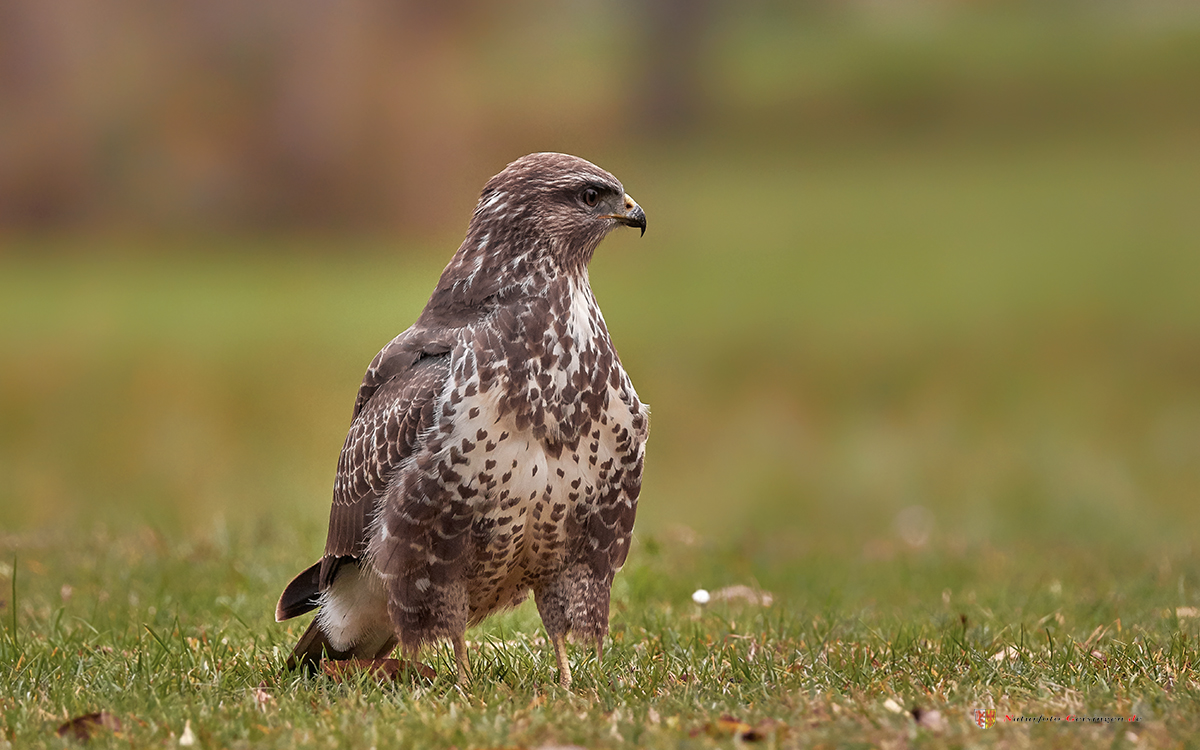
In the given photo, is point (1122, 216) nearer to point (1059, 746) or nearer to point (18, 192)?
point (18, 192)

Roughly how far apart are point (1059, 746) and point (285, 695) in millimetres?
2229

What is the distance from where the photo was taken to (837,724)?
3527 mm

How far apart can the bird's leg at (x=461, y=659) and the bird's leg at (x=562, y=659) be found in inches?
11.7

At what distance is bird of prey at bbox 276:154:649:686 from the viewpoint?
13.9ft

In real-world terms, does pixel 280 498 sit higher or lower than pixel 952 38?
lower

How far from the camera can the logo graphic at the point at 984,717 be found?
3.54 meters

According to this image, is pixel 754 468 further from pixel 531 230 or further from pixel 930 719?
pixel 930 719

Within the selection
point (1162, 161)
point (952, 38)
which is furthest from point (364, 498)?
point (952, 38)

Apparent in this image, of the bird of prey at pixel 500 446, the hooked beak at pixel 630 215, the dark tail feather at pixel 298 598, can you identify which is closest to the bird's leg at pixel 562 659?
the bird of prey at pixel 500 446

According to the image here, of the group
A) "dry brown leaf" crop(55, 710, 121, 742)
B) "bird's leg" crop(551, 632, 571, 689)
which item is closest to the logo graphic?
"bird's leg" crop(551, 632, 571, 689)

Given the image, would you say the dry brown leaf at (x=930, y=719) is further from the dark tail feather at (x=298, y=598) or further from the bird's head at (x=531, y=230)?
the dark tail feather at (x=298, y=598)

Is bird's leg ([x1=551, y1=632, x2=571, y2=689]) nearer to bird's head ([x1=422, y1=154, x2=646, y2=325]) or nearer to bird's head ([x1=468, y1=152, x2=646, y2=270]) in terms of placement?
bird's head ([x1=422, y1=154, x2=646, y2=325])

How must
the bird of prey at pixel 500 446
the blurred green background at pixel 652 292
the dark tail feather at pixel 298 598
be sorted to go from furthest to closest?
the blurred green background at pixel 652 292 → the dark tail feather at pixel 298 598 → the bird of prey at pixel 500 446

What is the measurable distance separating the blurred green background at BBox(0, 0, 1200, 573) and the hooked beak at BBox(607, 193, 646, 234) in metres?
2.60
